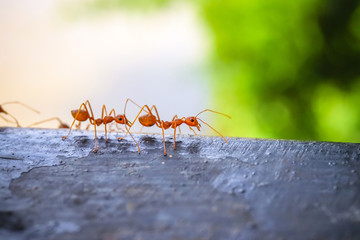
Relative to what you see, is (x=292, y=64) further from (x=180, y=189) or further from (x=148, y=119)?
(x=180, y=189)

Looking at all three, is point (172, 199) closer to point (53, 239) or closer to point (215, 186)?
point (215, 186)

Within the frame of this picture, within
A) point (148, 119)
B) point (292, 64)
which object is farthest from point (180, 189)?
point (292, 64)

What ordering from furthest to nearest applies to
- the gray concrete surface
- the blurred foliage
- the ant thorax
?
the blurred foliage → the ant thorax → the gray concrete surface

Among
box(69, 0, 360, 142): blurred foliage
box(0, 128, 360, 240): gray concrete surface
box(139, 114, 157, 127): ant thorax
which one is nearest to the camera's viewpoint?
box(0, 128, 360, 240): gray concrete surface

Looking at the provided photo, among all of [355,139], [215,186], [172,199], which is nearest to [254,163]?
[215,186]

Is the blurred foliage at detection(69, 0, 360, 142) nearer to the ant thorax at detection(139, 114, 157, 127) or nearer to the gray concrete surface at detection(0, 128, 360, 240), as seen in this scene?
the ant thorax at detection(139, 114, 157, 127)

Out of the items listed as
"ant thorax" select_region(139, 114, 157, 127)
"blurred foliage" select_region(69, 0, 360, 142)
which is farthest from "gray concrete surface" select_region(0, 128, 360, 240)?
"blurred foliage" select_region(69, 0, 360, 142)
